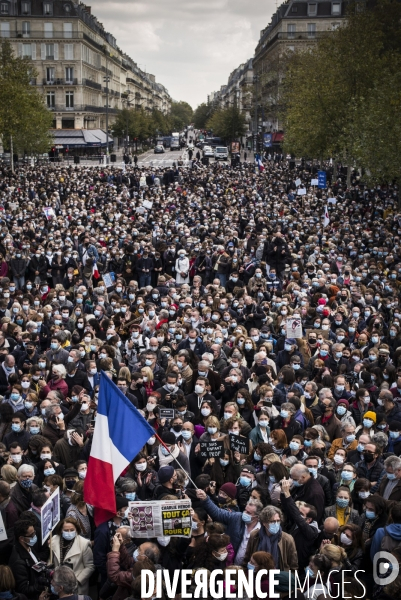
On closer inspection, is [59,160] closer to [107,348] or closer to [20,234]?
[20,234]

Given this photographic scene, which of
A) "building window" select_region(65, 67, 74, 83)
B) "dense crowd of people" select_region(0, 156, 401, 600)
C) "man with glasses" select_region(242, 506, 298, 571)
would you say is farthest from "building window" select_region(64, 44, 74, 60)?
"man with glasses" select_region(242, 506, 298, 571)

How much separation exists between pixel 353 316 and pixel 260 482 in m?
6.96

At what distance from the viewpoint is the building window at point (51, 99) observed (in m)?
78.7

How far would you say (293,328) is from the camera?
12547mm

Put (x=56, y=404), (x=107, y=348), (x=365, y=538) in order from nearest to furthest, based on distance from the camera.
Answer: (x=365, y=538) < (x=56, y=404) < (x=107, y=348)

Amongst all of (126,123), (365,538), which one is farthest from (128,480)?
(126,123)

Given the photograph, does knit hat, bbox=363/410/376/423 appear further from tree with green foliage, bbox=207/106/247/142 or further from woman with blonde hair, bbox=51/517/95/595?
tree with green foliage, bbox=207/106/247/142

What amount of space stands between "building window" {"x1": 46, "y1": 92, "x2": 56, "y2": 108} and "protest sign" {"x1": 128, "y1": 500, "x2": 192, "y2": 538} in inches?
3032

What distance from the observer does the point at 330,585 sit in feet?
18.6

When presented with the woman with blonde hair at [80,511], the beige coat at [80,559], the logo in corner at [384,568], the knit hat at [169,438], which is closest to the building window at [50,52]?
the knit hat at [169,438]

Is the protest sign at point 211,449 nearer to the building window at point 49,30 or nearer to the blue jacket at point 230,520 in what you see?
the blue jacket at point 230,520

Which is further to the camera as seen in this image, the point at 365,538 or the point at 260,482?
the point at 260,482

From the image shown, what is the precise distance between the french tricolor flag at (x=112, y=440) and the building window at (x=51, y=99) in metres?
75.8

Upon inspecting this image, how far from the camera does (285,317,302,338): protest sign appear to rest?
12.5 m
